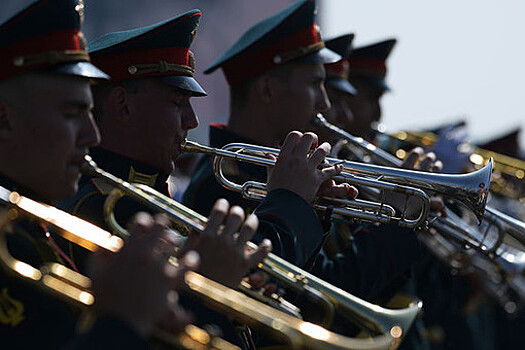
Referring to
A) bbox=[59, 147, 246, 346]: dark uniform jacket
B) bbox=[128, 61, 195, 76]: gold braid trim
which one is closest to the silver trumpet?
bbox=[128, 61, 195, 76]: gold braid trim

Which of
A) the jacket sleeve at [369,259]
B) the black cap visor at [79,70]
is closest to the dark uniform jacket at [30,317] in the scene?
the black cap visor at [79,70]

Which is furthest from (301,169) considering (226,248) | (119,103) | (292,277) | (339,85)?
(339,85)

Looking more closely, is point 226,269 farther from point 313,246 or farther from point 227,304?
point 313,246

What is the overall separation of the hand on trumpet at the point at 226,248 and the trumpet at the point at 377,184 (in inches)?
58.2

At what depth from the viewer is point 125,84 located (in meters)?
4.18

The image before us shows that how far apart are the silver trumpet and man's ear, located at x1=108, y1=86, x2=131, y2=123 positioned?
1566 mm

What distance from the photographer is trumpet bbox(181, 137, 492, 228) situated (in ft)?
14.6

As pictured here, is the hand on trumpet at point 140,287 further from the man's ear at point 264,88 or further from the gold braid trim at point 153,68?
the man's ear at point 264,88

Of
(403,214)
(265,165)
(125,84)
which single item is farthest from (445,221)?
(125,84)

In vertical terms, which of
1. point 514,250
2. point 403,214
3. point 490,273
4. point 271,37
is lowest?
point 490,273

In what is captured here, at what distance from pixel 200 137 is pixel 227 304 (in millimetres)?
15637

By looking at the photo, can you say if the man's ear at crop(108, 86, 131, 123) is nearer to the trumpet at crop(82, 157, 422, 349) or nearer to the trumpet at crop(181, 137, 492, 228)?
the trumpet at crop(181, 137, 492, 228)

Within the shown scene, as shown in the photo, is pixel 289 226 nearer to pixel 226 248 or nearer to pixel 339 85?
pixel 226 248

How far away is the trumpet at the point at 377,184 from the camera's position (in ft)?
14.6
